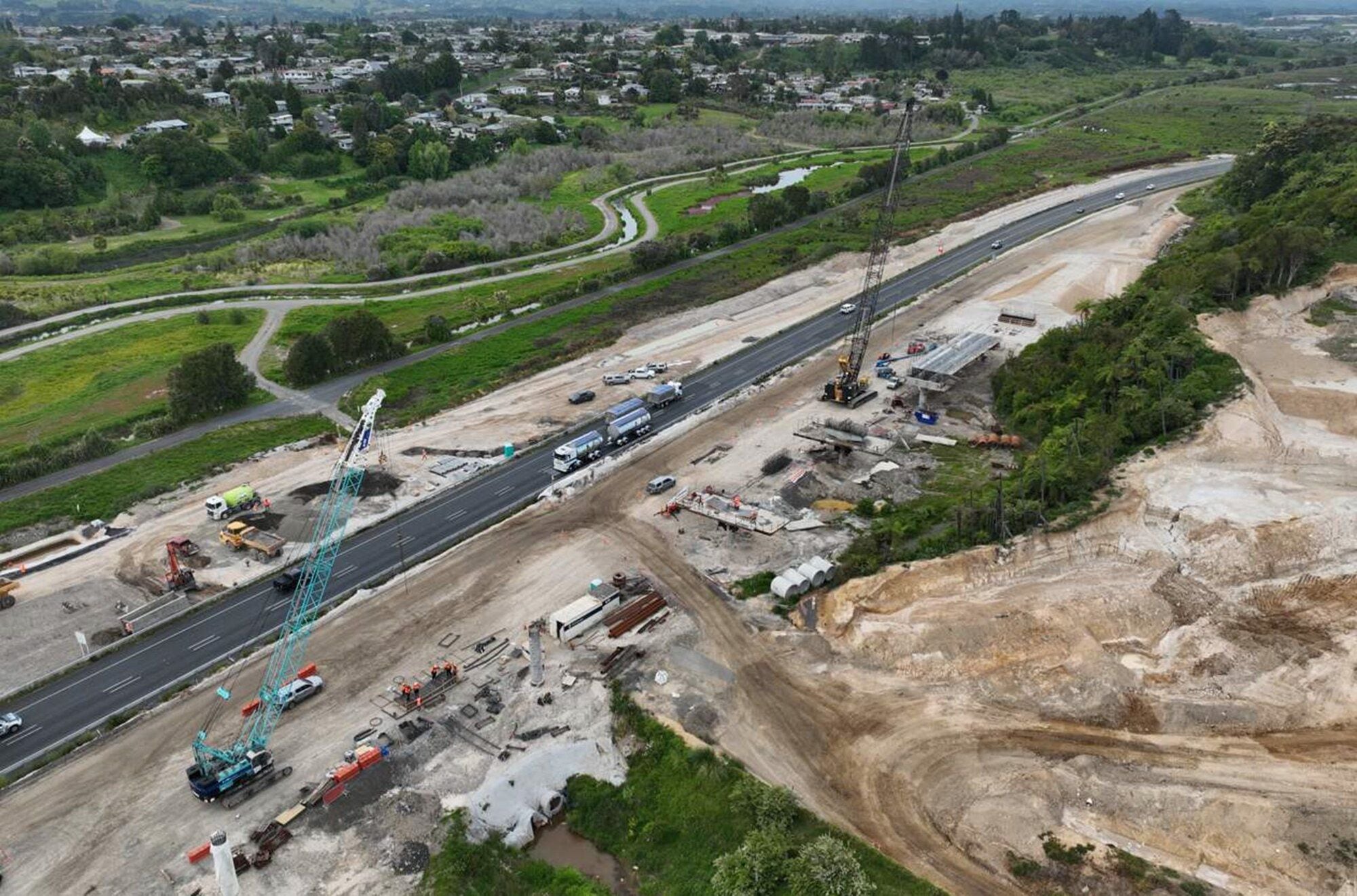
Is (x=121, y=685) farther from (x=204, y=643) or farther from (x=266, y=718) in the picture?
(x=266, y=718)

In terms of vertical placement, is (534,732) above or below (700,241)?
below

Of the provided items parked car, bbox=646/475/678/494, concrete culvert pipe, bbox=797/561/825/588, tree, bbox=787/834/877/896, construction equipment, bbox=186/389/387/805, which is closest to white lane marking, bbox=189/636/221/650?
construction equipment, bbox=186/389/387/805

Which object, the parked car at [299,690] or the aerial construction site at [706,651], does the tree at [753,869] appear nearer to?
the aerial construction site at [706,651]

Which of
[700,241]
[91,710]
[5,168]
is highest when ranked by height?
[5,168]

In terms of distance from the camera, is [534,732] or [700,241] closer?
[534,732]

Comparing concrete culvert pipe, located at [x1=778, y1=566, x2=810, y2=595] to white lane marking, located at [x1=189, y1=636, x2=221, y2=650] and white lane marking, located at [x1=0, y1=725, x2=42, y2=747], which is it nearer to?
white lane marking, located at [x1=189, y1=636, x2=221, y2=650]

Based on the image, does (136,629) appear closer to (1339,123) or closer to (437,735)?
(437,735)

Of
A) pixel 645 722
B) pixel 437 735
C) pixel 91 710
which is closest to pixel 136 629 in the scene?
pixel 91 710

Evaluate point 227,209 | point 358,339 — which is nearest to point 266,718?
point 358,339
